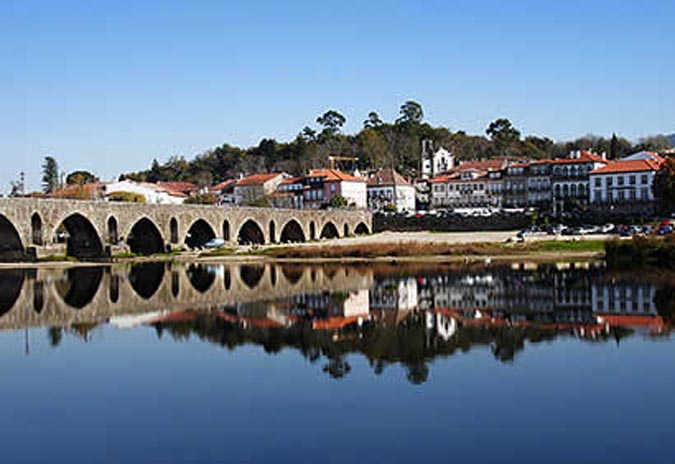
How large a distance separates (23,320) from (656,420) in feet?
73.1

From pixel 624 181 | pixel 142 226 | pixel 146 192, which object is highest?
pixel 146 192

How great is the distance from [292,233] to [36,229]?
35.7m

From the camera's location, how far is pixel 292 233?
88.9 m

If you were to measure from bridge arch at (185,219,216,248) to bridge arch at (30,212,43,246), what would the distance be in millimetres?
19182

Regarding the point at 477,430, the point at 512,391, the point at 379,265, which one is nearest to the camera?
the point at 477,430

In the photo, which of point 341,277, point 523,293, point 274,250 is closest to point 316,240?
point 274,250

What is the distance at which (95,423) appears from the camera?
1567 cm

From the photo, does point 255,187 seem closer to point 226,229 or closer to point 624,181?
point 226,229

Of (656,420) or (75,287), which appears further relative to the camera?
(75,287)

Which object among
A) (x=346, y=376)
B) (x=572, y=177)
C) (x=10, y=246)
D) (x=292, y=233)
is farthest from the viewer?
(x=572, y=177)

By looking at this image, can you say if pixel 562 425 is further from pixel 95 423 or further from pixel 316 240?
pixel 316 240

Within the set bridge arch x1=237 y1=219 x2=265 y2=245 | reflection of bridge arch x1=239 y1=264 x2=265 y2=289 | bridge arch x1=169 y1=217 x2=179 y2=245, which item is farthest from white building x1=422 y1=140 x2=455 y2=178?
reflection of bridge arch x1=239 y1=264 x2=265 y2=289

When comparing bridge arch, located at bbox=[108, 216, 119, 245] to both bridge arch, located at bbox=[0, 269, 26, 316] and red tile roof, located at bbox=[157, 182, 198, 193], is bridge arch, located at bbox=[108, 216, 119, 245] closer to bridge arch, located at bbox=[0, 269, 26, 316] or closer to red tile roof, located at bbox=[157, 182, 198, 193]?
bridge arch, located at bbox=[0, 269, 26, 316]

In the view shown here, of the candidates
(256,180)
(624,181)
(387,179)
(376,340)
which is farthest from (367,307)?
(256,180)
